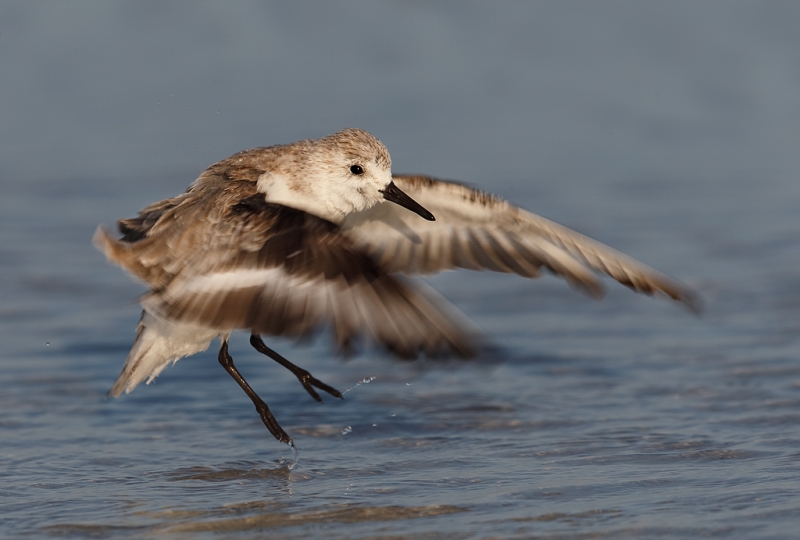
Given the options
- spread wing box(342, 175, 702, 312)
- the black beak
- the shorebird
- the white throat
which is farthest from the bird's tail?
the black beak

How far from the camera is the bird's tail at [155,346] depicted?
550 cm

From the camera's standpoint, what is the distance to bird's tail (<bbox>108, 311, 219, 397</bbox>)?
18.1 ft

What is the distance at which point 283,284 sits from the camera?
4594mm

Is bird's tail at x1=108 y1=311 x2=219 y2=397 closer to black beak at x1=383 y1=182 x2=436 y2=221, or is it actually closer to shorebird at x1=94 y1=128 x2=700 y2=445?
shorebird at x1=94 y1=128 x2=700 y2=445

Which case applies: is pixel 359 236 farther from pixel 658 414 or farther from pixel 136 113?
pixel 136 113

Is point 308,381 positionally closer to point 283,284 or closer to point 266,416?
point 266,416

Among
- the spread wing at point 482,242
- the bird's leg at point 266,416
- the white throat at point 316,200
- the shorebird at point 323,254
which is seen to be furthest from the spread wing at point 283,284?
the bird's leg at point 266,416

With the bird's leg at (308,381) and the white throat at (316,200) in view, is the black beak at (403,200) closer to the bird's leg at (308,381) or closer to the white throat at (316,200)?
the white throat at (316,200)

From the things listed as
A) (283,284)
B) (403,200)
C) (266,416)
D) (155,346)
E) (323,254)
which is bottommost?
(266,416)

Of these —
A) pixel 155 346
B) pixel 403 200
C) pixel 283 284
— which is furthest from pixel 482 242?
pixel 155 346

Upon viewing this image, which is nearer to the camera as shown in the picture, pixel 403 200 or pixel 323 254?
pixel 323 254

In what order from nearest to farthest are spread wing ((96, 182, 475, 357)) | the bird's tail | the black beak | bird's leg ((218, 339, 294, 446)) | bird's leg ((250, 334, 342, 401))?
spread wing ((96, 182, 475, 357)) → the black beak → the bird's tail → bird's leg ((218, 339, 294, 446)) → bird's leg ((250, 334, 342, 401))

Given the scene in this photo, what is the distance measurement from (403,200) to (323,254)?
90cm

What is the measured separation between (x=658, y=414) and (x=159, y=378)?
2702 mm
